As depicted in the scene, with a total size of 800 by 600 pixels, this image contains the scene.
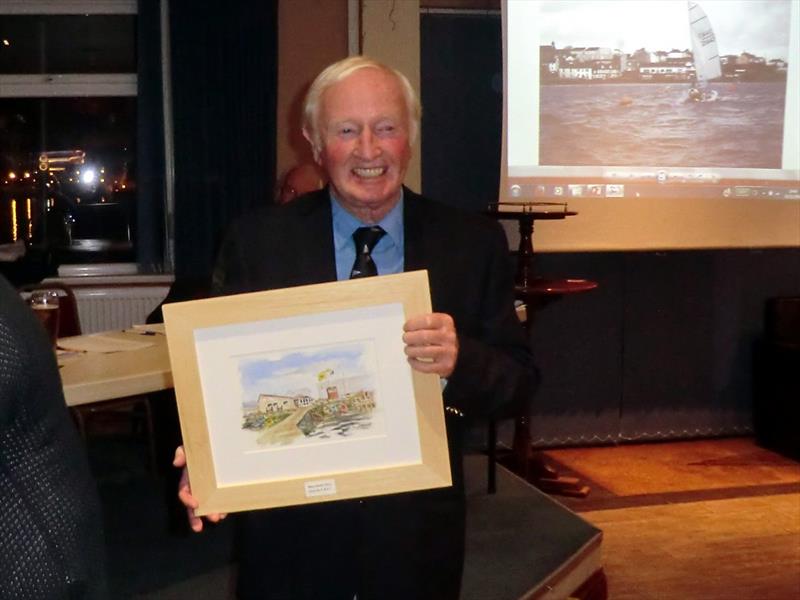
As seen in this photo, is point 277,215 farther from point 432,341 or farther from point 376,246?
point 432,341

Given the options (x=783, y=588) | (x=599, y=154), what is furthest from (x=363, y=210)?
(x=599, y=154)

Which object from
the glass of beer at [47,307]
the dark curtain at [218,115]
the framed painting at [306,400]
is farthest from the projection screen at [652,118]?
the framed painting at [306,400]

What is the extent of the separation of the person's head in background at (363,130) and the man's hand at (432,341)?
9.3 inches

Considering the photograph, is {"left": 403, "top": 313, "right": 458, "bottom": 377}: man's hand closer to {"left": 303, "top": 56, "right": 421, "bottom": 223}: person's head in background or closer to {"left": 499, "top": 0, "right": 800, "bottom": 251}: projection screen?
{"left": 303, "top": 56, "right": 421, "bottom": 223}: person's head in background

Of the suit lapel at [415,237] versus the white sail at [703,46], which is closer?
the suit lapel at [415,237]

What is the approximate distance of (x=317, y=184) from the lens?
4.14 meters

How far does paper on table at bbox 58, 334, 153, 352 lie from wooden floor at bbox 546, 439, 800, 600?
1.94 metres

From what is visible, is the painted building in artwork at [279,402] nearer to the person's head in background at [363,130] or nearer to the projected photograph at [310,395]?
the projected photograph at [310,395]

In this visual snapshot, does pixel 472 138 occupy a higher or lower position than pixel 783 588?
higher

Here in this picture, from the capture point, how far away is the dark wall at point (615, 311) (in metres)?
4.95

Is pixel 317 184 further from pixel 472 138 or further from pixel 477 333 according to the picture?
pixel 477 333

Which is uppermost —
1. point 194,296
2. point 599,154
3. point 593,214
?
point 599,154

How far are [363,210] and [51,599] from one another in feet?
2.40

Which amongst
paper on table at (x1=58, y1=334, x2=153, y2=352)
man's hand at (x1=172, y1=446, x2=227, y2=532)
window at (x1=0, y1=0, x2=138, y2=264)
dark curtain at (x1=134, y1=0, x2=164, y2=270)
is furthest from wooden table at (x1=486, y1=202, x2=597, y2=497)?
window at (x1=0, y1=0, x2=138, y2=264)
